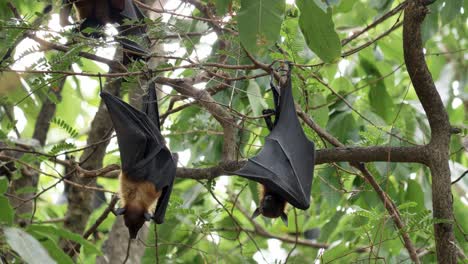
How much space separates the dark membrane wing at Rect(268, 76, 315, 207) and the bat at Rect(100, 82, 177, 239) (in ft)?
2.89

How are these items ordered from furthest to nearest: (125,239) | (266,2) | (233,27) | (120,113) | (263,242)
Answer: (263,242) < (125,239) < (120,113) < (233,27) < (266,2)

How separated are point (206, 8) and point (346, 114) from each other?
5.61ft

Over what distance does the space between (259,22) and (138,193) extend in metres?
2.88

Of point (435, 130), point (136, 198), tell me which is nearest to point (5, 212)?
point (136, 198)

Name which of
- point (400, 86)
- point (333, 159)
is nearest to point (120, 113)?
point (333, 159)

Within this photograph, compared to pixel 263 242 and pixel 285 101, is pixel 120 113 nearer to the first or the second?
pixel 285 101

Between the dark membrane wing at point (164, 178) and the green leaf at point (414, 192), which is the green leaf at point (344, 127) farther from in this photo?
the dark membrane wing at point (164, 178)

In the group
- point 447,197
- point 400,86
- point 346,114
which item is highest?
point 400,86

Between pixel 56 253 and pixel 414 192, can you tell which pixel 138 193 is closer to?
pixel 56 253

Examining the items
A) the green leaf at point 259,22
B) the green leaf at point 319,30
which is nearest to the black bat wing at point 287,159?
the green leaf at point 319,30

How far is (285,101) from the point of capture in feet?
19.3

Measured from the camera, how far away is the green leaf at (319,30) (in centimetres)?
452

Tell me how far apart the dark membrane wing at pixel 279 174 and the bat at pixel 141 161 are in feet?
2.44

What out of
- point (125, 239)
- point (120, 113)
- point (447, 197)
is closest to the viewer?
point (447, 197)
